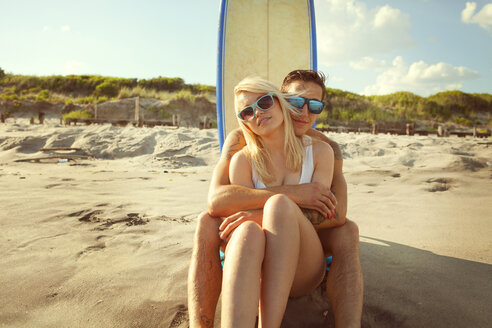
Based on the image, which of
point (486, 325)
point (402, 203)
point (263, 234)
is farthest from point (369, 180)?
point (263, 234)

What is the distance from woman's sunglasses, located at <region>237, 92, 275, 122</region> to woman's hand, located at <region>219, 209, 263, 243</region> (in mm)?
533

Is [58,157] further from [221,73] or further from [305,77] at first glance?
[305,77]

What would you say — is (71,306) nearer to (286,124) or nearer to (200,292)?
(200,292)

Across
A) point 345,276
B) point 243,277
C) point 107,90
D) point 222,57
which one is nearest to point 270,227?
point 243,277

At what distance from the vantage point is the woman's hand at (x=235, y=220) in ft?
4.86

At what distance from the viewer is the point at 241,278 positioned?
123 centimetres

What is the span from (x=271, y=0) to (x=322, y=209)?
2.96 meters

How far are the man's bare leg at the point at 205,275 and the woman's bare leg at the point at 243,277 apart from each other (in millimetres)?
197

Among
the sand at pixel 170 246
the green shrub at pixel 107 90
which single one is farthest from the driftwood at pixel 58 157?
the green shrub at pixel 107 90

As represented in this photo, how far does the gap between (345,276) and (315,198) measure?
40cm

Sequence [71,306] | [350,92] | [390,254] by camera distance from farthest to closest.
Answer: [350,92] → [390,254] → [71,306]

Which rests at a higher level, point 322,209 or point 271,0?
point 271,0

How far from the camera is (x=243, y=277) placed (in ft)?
4.04

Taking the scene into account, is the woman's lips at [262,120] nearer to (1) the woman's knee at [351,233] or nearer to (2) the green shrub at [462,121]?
(1) the woman's knee at [351,233]
